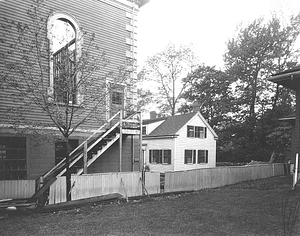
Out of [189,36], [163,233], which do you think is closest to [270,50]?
[189,36]

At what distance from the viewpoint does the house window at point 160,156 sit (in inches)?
1065

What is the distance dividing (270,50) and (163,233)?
32.3m

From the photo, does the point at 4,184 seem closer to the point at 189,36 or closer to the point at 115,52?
the point at 115,52

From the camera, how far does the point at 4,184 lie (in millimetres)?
9812

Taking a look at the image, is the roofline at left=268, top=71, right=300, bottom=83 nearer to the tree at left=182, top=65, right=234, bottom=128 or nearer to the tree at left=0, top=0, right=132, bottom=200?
the tree at left=0, top=0, right=132, bottom=200

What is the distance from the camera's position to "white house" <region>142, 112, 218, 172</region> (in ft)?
87.6

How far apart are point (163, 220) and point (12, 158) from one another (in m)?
6.91

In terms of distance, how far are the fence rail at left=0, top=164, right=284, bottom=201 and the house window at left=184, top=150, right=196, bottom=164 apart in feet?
28.4

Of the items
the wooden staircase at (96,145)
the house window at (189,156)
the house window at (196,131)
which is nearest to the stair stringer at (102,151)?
the wooden staircase at (96,145)

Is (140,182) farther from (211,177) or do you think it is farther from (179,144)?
(179,144)

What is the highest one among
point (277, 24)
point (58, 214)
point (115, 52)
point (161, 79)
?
point (277, 24)

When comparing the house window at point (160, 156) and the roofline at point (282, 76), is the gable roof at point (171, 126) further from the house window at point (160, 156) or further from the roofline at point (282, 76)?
the roofline at point (282, 76)

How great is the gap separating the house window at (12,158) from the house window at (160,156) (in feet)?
55.1

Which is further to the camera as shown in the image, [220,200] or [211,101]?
[211,101]
